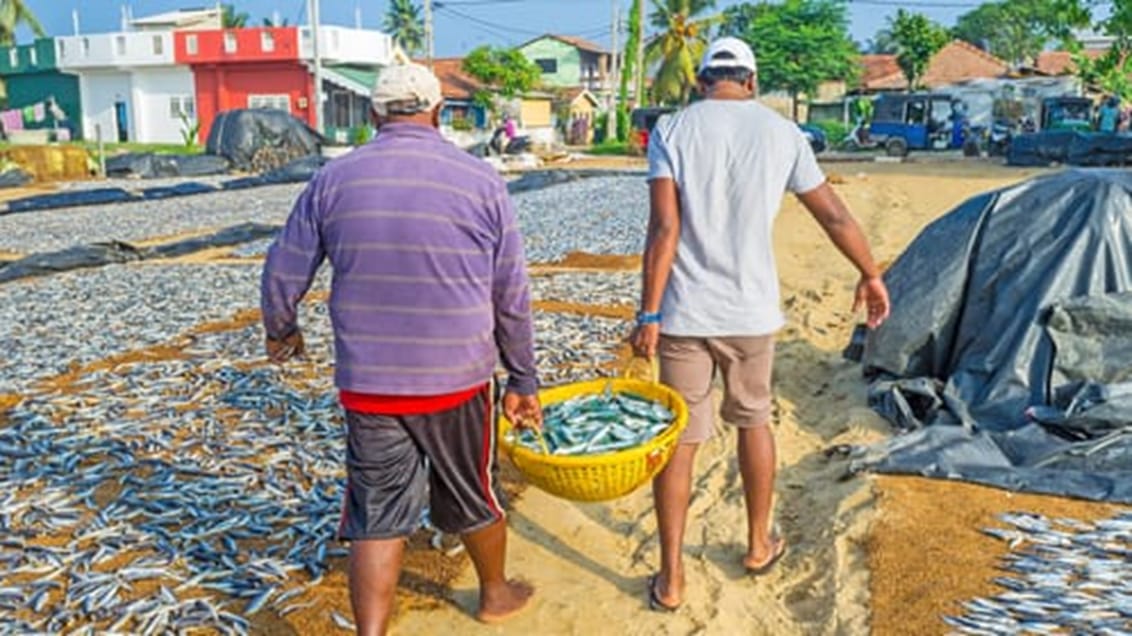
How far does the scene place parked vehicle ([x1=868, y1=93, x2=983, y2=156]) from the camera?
35.1 meters

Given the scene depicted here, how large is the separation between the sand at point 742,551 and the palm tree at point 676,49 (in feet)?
129

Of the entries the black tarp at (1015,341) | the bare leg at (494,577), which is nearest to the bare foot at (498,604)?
the bare leg at (494,577)

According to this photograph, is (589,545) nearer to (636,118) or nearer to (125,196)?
(125,196)

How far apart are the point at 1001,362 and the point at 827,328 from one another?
2.65 meters

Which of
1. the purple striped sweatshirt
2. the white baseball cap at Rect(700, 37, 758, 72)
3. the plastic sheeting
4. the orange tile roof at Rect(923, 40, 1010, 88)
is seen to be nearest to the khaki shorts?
the purple striped sweatshirt

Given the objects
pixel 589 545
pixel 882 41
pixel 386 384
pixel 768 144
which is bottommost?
pixel 589 545

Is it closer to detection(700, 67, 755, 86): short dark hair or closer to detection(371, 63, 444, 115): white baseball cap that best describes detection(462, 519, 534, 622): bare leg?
detection(371, 63, 444, 115): white baseball cap

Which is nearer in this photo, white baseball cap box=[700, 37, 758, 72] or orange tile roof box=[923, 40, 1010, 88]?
white baseball cap box=[700, 37, 758, 72]

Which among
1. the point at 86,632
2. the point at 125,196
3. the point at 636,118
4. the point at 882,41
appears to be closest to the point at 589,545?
the point at 86,632

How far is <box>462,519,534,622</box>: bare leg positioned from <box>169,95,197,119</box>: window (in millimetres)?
44492

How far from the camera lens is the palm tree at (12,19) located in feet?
128

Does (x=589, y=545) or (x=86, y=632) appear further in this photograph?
(x=589, y=545)

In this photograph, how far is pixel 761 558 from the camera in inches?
153

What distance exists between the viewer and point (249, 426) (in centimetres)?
559
